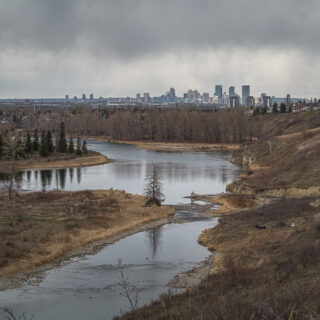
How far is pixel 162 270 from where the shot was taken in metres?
25.3

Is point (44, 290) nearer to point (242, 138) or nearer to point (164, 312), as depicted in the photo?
point (164, 312)

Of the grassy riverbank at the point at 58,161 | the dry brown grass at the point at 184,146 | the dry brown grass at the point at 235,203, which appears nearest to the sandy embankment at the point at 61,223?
the dry brown grass at the point at 235,203

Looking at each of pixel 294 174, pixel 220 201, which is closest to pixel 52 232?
pixel 220 201

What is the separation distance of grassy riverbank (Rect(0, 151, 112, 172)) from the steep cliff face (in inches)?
967

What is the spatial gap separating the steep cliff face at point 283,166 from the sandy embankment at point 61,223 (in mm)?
13961

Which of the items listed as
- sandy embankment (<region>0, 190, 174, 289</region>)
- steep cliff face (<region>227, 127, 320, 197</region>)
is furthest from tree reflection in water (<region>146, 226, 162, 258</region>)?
steep cliff face (<region>227, 127, 320, 197</region>)

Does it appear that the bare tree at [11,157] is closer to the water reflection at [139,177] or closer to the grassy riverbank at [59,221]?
the water reflection at [139,177]

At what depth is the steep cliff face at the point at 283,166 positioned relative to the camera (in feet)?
163

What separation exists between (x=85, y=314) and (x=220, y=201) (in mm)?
27695

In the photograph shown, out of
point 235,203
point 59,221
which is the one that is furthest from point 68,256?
point 235,203

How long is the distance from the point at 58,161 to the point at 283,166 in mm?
36200

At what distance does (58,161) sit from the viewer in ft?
257

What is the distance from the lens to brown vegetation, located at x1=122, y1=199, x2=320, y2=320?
1238cm

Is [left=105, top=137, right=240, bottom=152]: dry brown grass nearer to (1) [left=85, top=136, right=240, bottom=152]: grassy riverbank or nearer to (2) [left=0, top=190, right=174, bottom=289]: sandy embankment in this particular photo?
(1) [left=85, top=136, right=240, bottom=152]: grassy riverbank
